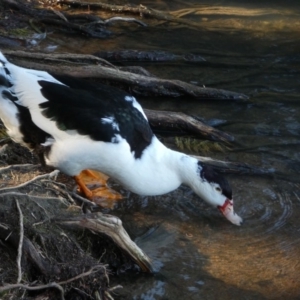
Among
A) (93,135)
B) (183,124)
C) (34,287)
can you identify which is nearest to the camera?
(34,287)

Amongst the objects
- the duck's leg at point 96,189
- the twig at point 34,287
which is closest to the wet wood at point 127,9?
the duck's leg at point 96,189

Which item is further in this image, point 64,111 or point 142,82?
point 142,82

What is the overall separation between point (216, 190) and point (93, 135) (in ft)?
3.14

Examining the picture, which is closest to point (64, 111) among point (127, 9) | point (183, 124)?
point (183, 124)

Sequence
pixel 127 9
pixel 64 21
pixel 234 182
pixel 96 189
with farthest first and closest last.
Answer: pixel 127 9
pixel 64 21
pixel 234 182
pixel 96 189

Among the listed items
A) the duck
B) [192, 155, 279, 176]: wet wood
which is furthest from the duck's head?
[192, 155, 279, 176]: wet wood

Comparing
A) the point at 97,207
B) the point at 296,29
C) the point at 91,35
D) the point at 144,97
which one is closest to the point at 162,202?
the point at 97,207

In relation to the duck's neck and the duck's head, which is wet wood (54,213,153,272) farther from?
the duck's head

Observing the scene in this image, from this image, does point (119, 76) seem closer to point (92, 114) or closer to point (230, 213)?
point (92, 114)

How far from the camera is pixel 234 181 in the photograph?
5.48 m

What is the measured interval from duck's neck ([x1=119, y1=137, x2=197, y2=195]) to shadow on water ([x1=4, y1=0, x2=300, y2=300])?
11.7 inches

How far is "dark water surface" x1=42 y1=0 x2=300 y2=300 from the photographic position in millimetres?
4355

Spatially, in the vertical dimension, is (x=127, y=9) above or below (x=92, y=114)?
below

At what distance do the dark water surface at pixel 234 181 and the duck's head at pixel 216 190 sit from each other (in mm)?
122
